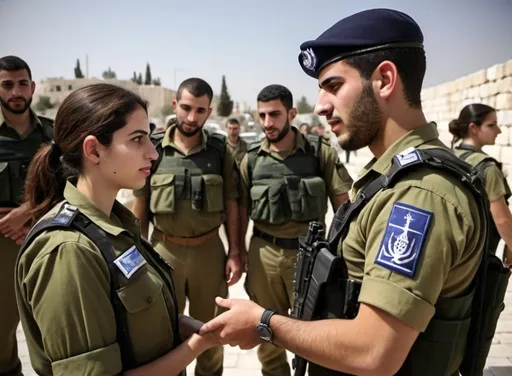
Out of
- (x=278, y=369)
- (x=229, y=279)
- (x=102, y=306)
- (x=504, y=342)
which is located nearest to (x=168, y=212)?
(x=229, y=279)

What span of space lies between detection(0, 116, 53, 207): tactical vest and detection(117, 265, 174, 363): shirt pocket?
6.81 ft

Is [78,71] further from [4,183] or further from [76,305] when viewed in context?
[76,305]

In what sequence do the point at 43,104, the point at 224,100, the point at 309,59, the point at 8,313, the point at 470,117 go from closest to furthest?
the point at 309,59
the point at 8,313
the point at 470,117
the point at 224,100
the point at 43,104

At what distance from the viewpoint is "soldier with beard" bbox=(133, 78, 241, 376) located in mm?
3121

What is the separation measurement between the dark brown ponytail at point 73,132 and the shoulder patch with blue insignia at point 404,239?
958 millimetres

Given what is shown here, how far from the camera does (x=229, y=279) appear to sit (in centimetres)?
325

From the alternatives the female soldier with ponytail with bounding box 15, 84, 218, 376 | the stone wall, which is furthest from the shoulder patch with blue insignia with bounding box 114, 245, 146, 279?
the stone wall

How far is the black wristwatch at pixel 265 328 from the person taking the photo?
4.66ft

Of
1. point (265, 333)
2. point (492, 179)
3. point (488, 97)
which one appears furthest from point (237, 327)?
point (488, 97)

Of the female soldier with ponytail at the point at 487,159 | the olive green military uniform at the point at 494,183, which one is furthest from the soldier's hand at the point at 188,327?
the olive green military uniform at the point at 494,183

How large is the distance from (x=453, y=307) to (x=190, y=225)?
2157mm

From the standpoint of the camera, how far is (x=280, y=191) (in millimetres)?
3195

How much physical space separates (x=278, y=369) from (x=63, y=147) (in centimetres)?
227

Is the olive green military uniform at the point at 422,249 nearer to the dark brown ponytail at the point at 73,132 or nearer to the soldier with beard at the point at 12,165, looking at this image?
the dark brown ponytail at the point at 73,132
